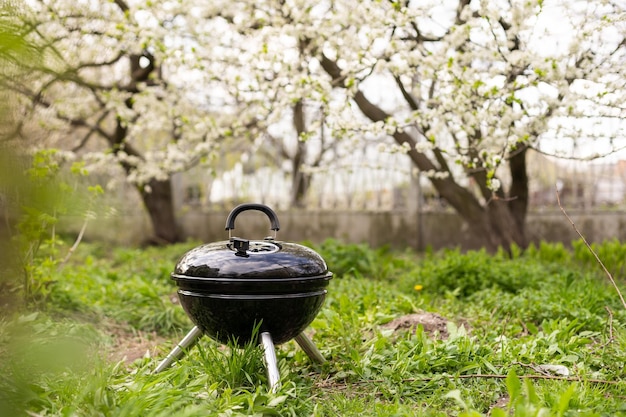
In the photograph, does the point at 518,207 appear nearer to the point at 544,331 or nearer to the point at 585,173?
the point at 585,173

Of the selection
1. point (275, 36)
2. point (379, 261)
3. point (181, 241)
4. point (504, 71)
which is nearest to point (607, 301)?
point (504, 71)

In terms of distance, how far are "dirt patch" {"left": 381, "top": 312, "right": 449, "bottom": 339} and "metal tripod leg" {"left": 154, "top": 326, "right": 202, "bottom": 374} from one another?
51.1 inches

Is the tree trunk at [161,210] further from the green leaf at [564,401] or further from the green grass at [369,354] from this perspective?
the green leaf at [564,401]

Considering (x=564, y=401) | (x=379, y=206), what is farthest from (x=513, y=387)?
(x=379, y=206)

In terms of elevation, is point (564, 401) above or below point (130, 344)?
above

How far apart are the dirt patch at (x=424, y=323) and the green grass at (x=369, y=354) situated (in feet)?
0.08

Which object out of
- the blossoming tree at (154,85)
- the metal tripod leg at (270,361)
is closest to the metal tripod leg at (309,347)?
the metal tripod leg at (270,361)

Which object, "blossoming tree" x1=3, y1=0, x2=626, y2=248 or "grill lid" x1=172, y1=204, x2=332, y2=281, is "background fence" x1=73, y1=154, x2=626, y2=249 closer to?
"blossoming tree" x1=3, y1=0, x2=626, y2=248

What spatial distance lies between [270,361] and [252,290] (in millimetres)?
330

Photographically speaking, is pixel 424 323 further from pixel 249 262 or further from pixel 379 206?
pixel 379 206

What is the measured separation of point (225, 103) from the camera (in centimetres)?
959

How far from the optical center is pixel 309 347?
317 cm

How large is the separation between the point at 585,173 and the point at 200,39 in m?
5.26

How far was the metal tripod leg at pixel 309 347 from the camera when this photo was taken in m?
3.14
